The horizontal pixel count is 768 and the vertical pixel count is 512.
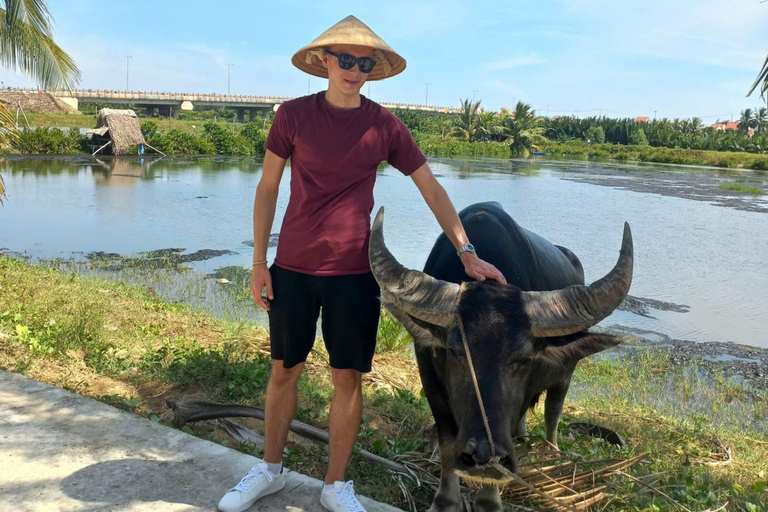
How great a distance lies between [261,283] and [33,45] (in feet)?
26.4

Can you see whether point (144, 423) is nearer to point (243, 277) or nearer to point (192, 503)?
point (192, 503)

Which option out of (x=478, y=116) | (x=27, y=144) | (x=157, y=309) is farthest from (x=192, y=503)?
(x=478, y=116)

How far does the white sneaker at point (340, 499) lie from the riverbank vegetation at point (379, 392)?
431 millimetres

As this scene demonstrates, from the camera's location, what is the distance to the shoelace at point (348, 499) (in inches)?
103

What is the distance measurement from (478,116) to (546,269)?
5329 centimetres

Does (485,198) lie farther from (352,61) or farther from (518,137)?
(518,137)

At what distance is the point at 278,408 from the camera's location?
2.84m

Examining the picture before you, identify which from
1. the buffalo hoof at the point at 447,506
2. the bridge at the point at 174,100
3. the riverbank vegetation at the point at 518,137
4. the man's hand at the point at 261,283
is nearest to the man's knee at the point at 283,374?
the man's hand at the point at 261,283

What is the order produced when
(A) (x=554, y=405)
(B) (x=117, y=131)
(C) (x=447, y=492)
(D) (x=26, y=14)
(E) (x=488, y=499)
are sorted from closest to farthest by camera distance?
(E) (x=488, y=499), (C) (x=447, y=492), (A) (x=554, y=405), (D) (x=26, y=14), (B) (x=117, y=131)

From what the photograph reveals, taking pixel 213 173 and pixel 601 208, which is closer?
pixel 601 208

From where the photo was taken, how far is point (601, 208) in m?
19.9

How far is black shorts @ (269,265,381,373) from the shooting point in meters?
2.69

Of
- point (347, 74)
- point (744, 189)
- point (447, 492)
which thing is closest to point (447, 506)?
point (447, 492)

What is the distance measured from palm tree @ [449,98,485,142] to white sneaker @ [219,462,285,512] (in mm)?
54188
